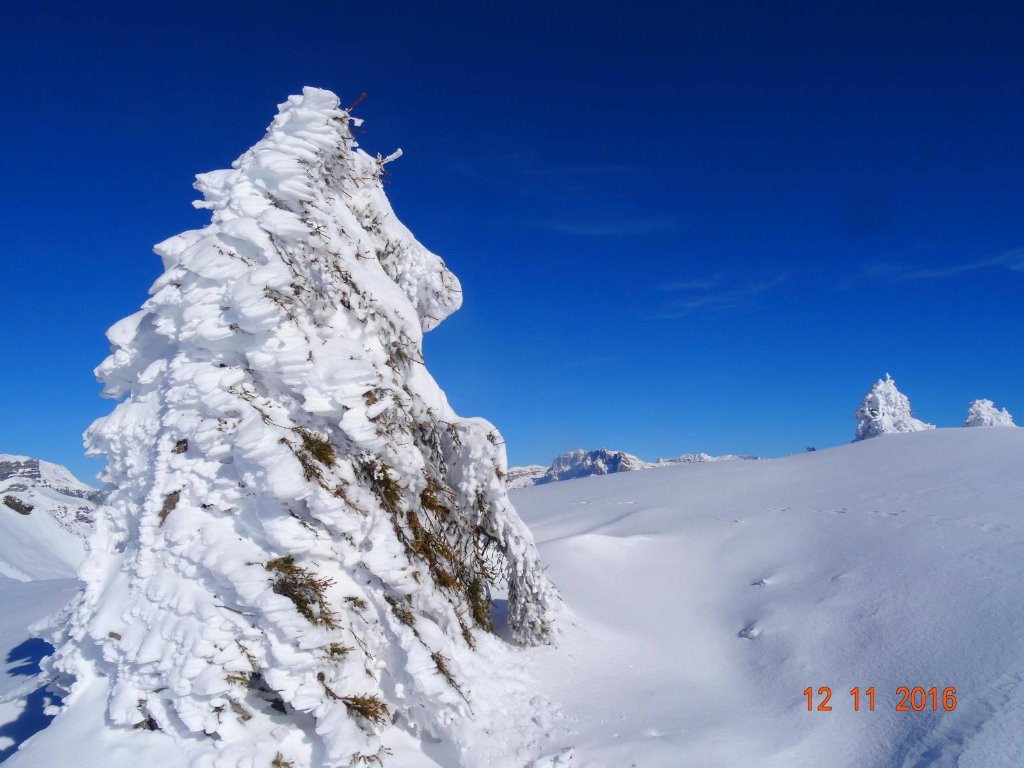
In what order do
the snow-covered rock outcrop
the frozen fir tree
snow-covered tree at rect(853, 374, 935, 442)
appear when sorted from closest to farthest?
1. the frozen fir tree
2. snow-covered tree at rect(853, 374, 935, 442)
3. the snow-covered rock outcrop

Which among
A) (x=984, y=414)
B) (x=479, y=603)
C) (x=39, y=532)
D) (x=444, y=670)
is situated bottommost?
(x=39, y=532)

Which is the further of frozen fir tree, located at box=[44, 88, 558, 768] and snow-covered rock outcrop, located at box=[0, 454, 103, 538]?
snow-covered rock outcrop, located at box=[0, 454, 103, 538]

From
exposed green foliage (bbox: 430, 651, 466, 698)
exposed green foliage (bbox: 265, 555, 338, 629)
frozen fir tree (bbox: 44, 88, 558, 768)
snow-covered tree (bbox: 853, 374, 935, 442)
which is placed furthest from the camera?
snow-covered tree (bbox: 853, 374, 935, 442)

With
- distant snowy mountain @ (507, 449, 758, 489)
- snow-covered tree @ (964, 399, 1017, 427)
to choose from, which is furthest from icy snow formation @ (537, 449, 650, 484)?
snow-covered tree @ (964, 399, 1017, 427)

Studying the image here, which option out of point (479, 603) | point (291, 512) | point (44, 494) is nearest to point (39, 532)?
point (44, 494)

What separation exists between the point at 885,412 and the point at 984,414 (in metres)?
7.89

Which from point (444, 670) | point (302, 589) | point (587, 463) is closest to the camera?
point (302, 589)

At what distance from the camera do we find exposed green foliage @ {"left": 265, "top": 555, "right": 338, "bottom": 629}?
209 inches

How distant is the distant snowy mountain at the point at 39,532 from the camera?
110ft

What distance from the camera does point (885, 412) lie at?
129ft

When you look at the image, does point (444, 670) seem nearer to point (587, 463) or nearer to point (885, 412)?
point (885, 412)

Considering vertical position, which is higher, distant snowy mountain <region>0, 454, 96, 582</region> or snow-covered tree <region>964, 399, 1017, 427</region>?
snow-covered tree <region>964, 399, 1017, 427</region>
